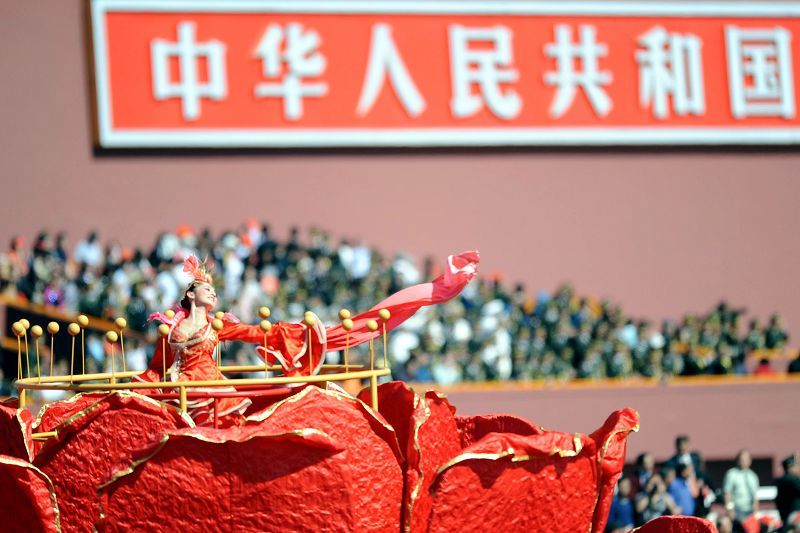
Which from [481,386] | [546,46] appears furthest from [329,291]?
[546,46]

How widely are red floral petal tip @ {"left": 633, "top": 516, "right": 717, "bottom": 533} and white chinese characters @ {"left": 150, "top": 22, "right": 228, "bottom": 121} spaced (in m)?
11.5

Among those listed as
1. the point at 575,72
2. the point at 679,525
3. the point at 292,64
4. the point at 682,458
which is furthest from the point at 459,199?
the point at 679,525

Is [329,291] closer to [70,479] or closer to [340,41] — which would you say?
[340,41]

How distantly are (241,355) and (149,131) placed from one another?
517 centimetres

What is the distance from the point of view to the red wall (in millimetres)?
15422

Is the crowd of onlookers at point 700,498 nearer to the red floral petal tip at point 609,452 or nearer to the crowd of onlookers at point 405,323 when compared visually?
the crowd of onlookers at point 405,323

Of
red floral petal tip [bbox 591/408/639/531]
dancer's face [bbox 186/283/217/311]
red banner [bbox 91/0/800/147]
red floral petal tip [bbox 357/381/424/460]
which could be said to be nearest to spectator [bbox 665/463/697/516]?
red floral petal tip [bbox 591/408/639/531]

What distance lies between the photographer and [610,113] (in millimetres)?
16391

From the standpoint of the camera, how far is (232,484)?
3916mm

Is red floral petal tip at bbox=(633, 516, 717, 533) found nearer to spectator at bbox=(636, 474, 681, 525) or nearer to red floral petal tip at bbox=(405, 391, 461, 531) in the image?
red floral petal tip at bbox=(405, 391, 461, 531)

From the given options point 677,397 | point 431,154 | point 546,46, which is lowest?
point 677,397

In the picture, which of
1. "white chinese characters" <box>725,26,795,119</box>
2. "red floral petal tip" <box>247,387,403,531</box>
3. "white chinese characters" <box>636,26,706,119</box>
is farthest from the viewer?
"white chinese characters" <box>725,26,795,119</box>

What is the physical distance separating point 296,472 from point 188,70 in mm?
12047

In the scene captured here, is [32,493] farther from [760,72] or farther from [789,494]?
[760,72]
